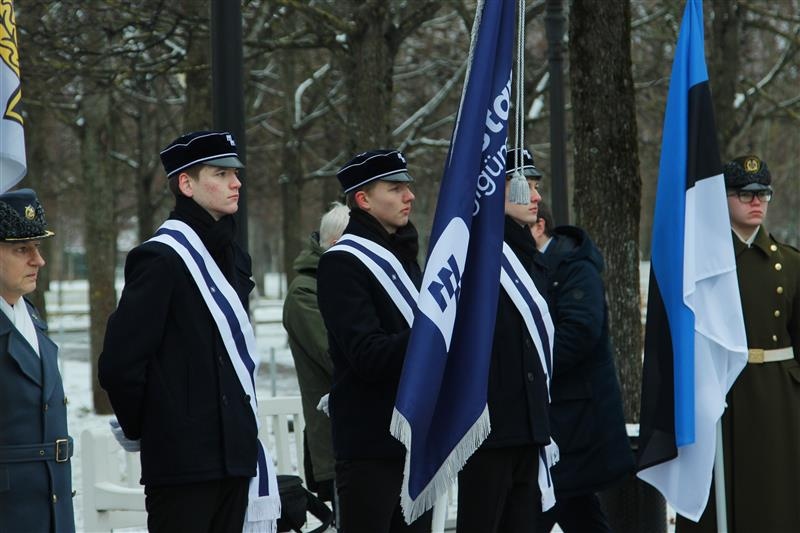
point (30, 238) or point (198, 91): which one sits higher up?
point (198, 91)

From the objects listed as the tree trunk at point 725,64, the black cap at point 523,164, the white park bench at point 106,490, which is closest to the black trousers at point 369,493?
the black cap at point 523,164

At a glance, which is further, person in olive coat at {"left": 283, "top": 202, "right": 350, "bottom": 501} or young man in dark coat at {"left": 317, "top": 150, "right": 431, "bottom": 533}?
person in olive coat at {"left": 283, "top": 202, "right": 350, "bottom": 501}

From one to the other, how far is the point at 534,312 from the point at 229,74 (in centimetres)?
192

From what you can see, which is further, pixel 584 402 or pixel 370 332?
pixel 584 402

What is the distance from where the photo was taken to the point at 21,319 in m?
4.41

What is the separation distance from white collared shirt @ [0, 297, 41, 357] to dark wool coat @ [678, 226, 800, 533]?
10.8 feet

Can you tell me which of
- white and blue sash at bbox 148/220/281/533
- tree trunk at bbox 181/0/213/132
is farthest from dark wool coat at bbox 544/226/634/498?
tree trunk at bbox 181/0/213/132

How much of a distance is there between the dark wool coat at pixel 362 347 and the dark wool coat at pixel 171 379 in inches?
20.6

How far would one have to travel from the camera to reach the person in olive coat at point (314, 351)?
639 cm

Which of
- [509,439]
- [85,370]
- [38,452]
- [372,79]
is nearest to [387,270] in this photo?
[509,439]

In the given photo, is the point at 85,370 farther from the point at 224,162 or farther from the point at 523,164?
the point at 224,162

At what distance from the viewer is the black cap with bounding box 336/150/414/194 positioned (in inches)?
198

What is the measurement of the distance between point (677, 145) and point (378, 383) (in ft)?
6.61

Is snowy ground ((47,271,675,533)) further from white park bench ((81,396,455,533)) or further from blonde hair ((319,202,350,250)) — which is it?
blonde hair ((319,202,350,250))
